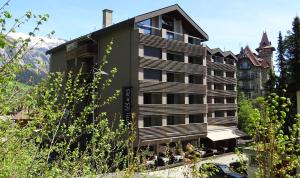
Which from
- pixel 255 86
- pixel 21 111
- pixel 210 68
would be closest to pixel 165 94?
pixel 210 68

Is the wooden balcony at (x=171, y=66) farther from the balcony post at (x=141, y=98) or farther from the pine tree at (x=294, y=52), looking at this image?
the pine tree at (x=294, y=52)

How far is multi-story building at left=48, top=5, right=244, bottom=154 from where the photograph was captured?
33.8 m

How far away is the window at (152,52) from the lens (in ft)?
115

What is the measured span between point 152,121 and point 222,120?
18.4 metres

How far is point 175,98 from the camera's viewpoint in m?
38.9

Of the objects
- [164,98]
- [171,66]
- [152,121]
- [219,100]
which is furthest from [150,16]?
[219,100]

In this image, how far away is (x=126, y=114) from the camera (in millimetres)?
33156

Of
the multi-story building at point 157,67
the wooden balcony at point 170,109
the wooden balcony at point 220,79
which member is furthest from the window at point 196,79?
the wooden balcony at point 220,79

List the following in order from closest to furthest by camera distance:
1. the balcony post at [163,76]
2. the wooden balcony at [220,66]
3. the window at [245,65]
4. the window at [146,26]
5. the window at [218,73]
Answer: the window at [146,26]
the balcony post at [163,76]
the wooden balcony at [220,66]
the window at [218,73]
the window at [245,65]

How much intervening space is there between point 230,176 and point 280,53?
140 feet

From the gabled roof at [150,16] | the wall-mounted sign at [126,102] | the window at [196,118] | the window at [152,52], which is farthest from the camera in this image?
the window at [196,118]

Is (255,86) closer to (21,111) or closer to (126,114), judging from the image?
(126,114)

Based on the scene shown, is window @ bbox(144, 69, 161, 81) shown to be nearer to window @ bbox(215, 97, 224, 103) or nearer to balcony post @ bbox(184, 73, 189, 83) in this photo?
balcony post @ bbox(184, 73, 189, 83)

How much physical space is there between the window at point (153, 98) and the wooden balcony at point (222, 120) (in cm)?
1413
